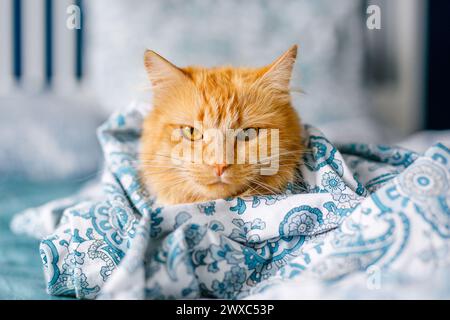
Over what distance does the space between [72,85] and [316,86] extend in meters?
1.42

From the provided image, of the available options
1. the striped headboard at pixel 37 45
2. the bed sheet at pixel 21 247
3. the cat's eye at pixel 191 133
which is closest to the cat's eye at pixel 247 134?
the cat's eye at pixel 191 133

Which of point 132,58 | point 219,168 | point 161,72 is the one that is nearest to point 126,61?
point 132,58

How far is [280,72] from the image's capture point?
4.09 feet

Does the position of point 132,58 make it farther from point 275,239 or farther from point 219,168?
point 275,239

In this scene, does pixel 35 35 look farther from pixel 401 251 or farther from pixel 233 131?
pixel 401 251

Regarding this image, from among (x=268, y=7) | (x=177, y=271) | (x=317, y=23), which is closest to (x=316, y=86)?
(x=317, y=23)

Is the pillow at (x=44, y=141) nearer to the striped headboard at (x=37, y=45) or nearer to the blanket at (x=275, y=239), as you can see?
the striped headboard at (x=37, y=45)

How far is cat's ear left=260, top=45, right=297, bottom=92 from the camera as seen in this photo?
1.21 metres

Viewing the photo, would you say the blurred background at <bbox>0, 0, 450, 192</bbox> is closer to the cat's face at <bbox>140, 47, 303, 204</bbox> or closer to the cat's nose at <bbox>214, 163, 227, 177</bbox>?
the cat's face at <bbox>140, 47, 303, 204</bbox>

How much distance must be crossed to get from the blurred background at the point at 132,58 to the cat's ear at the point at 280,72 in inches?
34.1

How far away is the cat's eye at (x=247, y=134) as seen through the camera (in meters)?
1.18

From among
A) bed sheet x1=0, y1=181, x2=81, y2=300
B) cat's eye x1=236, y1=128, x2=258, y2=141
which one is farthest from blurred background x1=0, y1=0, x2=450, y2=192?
cat's eye x1=236, y1=128, x2=258, y2=141

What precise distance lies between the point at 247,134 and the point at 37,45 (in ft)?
6.17

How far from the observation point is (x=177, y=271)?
3.02 ft
